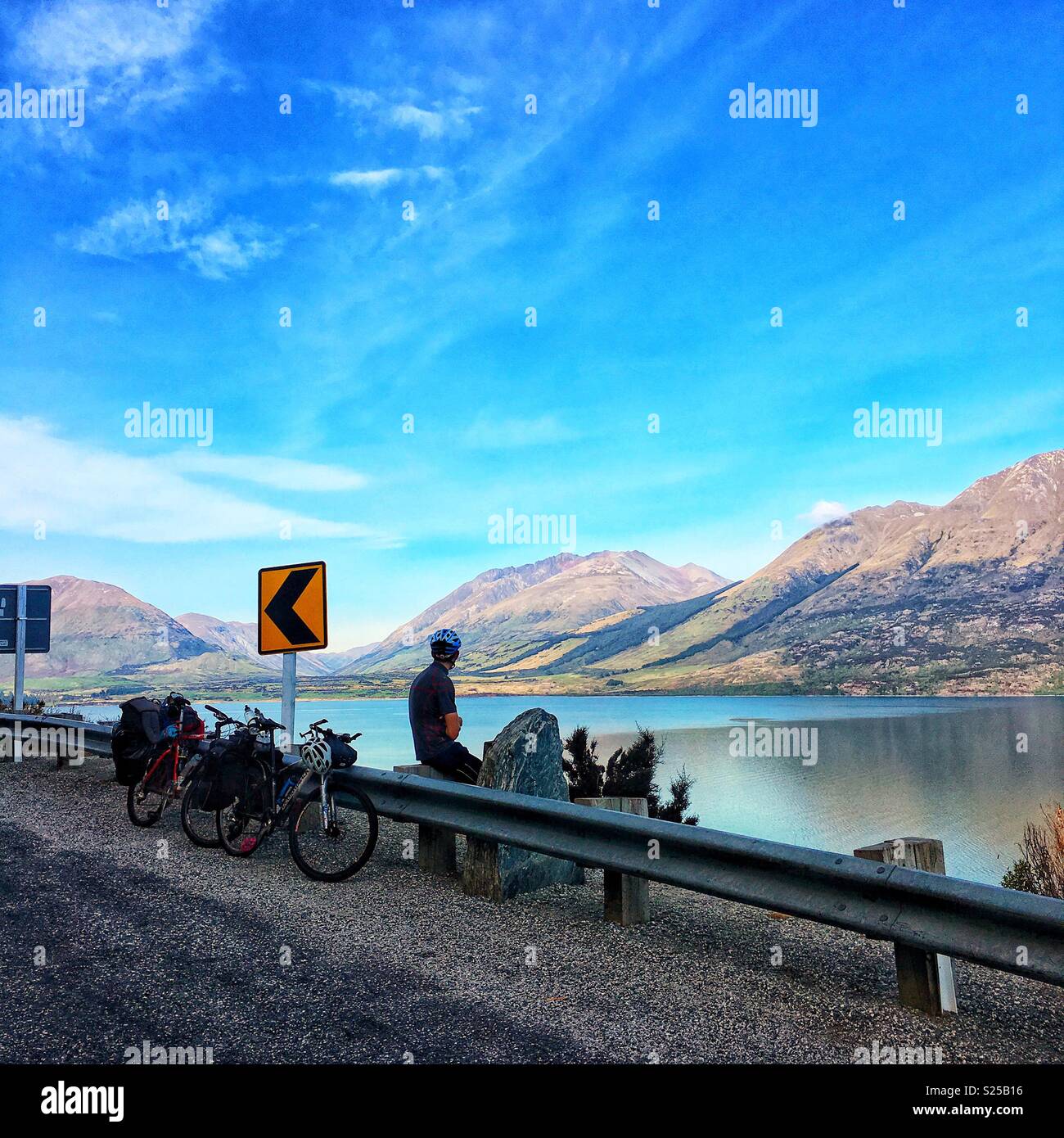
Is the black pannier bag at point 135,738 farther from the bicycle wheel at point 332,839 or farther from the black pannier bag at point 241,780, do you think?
the bicycle wheel at point 332,839

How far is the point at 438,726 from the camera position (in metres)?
7.48

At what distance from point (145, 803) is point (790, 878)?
7.15 m

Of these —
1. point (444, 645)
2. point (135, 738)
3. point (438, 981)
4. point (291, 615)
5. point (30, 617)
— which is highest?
point (30, 617)

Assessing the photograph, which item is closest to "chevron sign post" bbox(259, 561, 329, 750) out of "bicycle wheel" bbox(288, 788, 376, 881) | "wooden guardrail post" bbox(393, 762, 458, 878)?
"bicycle wheel" bbox(288, 788, 376, 881)

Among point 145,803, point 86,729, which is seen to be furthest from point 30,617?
point 145,803

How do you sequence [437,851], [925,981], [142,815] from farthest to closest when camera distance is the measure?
[142,815], [437,851], [925,981]

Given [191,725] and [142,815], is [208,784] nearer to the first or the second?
[142,815]

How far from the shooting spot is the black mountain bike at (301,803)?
699 cm

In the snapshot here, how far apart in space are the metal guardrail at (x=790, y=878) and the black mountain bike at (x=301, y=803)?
2.79 feet

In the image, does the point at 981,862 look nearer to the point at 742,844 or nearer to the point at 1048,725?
the point at 742,844

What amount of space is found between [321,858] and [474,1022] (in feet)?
11.2

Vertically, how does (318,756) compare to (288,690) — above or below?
below

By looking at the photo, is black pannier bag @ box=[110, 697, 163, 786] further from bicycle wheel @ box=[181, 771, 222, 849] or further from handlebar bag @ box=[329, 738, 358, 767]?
handlebar bag @ box=[329, 738, 358, 767]
